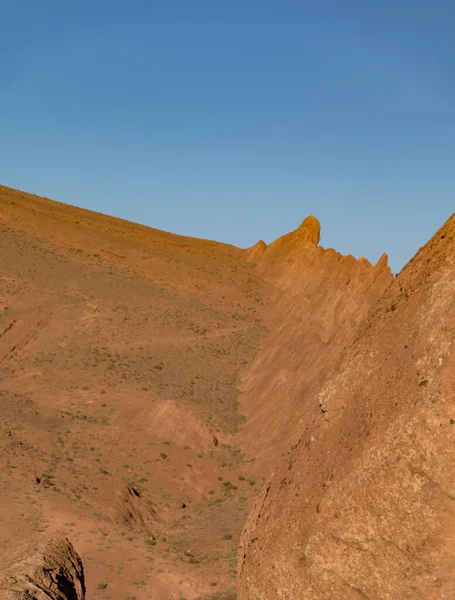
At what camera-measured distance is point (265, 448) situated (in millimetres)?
30047

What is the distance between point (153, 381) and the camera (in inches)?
1505

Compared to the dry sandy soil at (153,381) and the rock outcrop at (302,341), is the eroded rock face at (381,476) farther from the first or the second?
the rock outcrop at (302,341)

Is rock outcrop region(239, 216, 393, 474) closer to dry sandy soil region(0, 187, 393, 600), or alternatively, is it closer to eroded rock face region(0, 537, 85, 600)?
dry sandy soil region(0, 187, 393, 600)

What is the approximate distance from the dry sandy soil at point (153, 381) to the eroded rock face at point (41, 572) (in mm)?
4130

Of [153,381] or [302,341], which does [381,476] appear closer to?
[302,341]

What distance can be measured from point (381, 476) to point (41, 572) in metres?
4.30

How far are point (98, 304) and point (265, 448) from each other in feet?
76.7

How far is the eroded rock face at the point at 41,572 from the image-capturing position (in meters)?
7.21

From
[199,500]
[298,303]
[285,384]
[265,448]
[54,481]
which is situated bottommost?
[54,481]

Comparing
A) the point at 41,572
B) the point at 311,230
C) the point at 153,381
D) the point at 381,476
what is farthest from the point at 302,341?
the point at 381,476

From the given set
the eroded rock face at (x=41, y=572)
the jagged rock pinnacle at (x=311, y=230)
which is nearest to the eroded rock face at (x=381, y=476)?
the eroded rock face at (x=41, y=572)

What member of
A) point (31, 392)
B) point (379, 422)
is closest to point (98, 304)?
point (31, 392)

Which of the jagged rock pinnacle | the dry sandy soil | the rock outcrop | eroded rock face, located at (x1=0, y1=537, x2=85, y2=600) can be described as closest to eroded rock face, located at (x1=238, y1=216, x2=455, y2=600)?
the dry sandy soil

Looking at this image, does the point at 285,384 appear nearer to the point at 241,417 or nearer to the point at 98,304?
the point at 241,417
